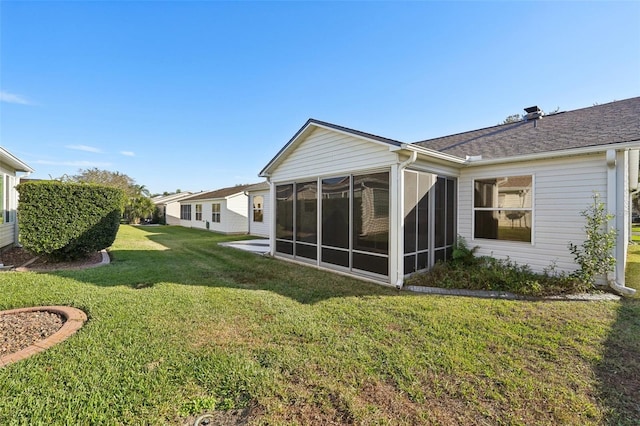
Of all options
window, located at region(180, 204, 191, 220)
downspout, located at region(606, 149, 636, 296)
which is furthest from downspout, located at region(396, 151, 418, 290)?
window, located at region(180, 204, 191, 220)

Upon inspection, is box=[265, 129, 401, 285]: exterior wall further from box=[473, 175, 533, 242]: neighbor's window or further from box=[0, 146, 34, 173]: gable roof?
box=[0, 146, 34, 173]: gable roof

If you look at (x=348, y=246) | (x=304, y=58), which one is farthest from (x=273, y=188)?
(x=304, y=58)

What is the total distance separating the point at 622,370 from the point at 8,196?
1612 cm

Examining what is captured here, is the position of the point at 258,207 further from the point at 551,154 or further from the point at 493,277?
the point at 551,154

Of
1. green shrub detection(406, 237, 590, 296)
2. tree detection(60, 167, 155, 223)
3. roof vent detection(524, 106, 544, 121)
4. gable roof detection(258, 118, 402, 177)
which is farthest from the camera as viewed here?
tree detection(60, 167, 155, 223)

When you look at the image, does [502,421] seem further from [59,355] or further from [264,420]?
[59,355]

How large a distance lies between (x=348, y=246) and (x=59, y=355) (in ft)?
18.8

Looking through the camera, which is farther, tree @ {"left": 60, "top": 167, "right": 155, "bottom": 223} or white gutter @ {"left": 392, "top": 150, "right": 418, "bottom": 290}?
tree @ {"left": 60, "top": 167, "right": 155, "bottom": 223}

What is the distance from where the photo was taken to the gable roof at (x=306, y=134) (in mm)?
6481

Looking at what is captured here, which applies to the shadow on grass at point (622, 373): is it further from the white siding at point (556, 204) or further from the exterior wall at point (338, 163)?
the exterior wall at point (338, 163)

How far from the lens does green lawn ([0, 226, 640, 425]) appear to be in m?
2.43

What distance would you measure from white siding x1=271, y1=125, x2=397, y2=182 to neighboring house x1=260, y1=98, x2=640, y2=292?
0.03 metres

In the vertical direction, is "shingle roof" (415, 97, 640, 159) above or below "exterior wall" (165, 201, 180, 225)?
above

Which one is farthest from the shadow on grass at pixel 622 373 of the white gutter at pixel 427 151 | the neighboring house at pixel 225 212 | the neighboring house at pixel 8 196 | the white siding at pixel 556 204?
the neighboring house at pixel 225 212
